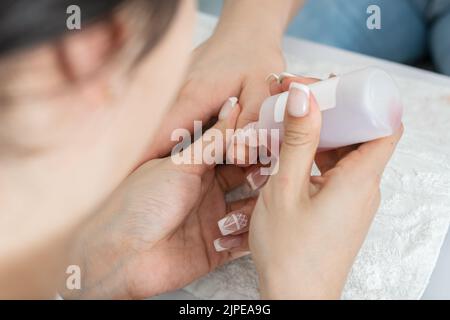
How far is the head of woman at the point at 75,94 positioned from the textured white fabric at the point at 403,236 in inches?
10.8

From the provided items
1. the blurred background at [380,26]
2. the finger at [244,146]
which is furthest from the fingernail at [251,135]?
the blurred background at [380,26]

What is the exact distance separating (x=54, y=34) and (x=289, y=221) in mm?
278

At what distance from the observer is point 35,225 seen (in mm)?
333

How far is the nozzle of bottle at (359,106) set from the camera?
0.46 m

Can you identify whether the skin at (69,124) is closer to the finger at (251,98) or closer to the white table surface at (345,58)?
the finger at (251,98)

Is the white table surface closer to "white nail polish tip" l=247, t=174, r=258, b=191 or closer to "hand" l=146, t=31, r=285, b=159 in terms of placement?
"hand" l=146, t=31, r=285, b=159

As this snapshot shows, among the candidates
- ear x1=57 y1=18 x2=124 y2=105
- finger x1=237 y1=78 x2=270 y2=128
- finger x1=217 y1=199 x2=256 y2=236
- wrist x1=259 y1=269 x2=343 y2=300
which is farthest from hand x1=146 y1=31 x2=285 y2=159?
ear x1=57 y1=18 x2=124 y2=105

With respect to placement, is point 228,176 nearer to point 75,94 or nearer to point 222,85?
point 222,85

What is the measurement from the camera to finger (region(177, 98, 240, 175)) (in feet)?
2.05

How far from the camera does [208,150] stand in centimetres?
64

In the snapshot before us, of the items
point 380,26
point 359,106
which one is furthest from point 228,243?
point 380,26

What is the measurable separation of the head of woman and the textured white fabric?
0.90 feet

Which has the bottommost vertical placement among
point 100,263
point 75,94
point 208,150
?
point 100,263

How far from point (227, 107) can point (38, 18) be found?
430 mm
